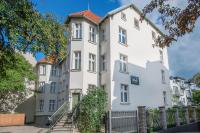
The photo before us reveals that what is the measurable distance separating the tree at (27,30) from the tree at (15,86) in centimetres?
1758

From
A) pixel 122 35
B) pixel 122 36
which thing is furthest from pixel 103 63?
pixel 122 35

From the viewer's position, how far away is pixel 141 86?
77.7 feet

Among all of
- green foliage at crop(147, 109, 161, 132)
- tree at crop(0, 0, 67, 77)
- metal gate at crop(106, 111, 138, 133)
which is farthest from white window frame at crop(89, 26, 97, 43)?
metal gate at crop(106, 111, 138, 133)

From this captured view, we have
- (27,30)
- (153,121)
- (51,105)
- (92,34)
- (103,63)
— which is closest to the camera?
(27,30)

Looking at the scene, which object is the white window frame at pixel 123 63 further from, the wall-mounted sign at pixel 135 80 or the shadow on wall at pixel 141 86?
the wall-mounted sign at pixel 135 80

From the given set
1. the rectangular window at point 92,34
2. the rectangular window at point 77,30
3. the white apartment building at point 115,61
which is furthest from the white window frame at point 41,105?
the rectangular window at point 92,34

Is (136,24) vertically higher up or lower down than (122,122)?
higher up

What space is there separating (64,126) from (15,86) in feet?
50.1

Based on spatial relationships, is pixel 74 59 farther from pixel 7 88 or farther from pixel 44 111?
pixel 44 111

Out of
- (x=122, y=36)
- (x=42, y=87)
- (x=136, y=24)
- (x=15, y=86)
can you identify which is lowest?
(x=15, y=86)

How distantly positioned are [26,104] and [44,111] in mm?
3735

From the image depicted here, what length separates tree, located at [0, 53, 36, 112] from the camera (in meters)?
29.4

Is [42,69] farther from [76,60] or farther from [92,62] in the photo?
[92,62]

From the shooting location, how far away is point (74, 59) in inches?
855
